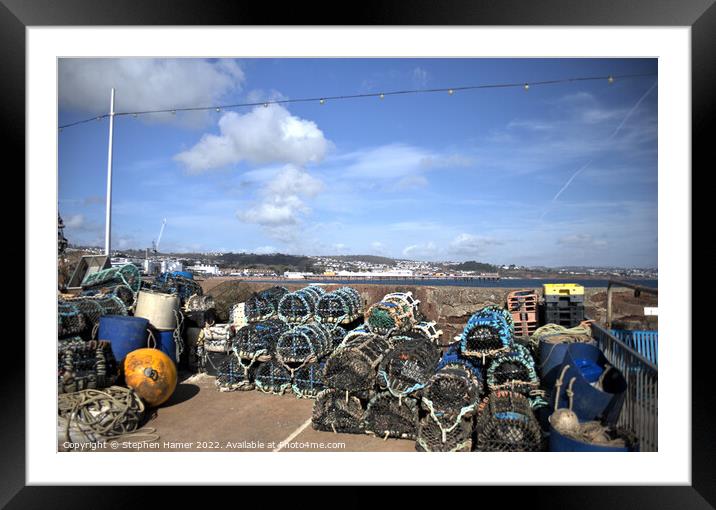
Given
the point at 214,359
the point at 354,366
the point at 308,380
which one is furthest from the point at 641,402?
the point at 214,359

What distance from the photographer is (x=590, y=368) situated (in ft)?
16.1

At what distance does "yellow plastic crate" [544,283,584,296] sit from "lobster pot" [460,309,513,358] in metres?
2.55

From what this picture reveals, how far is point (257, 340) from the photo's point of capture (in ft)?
21.0

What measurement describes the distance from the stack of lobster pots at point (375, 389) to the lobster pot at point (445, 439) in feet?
0.64

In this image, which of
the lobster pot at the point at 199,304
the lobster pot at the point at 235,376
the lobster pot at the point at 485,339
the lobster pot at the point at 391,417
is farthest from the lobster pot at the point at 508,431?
the lobster pot at the point at 199,304

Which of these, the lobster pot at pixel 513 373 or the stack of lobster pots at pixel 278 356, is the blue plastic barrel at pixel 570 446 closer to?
the lobster pot at pixel 513 373

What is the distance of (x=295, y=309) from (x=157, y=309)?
7.13ft

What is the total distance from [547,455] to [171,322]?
5.52 m

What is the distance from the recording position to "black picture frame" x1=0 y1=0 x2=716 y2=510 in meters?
3.07

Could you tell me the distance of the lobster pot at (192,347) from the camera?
290 inches

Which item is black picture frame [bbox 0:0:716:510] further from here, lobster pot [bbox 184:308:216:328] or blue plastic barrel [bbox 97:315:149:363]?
lobster pot [bbox 184:308:216:328]

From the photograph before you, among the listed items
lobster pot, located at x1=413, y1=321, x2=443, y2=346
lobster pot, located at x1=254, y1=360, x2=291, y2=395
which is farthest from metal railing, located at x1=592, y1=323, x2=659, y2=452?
lobster pot, located at x1=254, y1=360, x2=291, y2=395
